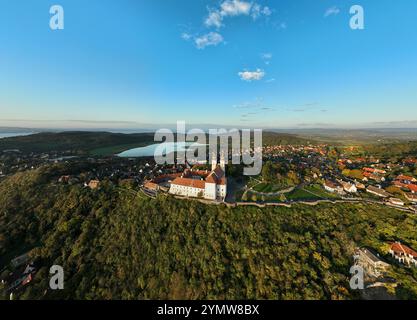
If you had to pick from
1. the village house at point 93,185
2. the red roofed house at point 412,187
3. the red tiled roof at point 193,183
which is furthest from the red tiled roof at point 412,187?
the village house at point 93,185

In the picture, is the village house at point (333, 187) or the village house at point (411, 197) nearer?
the village house at point (411, 197)

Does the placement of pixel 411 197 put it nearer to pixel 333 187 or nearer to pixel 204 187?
pixel 333 187

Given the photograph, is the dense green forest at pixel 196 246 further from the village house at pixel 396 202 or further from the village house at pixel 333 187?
the village house at pixel 333 187

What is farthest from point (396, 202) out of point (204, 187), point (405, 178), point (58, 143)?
point (58, 143)

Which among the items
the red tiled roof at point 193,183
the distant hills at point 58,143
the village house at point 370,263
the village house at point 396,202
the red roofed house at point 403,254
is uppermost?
the distant hills at point 58,143

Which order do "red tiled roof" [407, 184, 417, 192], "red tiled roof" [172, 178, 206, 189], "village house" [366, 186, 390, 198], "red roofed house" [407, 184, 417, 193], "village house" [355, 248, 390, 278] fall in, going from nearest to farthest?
"village house" [355, 248, 390, 278], "red tiled roof" [172, 178, 206, 189], "village house" [366, 186, 390, 198], "red roofed house" [407, 184, 417, 193], "red tiled roof" [407, 184, 417, 192]

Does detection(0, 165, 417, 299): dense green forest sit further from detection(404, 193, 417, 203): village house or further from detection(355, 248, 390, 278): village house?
detection(404, 193, 417, 203): village house

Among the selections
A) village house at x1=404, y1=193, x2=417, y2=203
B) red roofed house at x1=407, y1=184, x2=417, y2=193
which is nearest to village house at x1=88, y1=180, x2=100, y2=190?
village house at x1=404, y1=193, x2=417, y2=203
